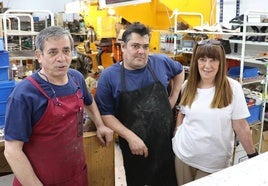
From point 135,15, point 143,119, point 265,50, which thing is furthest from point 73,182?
point 135,15

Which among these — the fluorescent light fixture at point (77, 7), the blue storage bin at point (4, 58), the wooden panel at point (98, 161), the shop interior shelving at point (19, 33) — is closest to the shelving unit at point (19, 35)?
the shop interior shelving at point (19, 33)

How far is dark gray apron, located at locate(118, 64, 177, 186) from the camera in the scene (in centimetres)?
194

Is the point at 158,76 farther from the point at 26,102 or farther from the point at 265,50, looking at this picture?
the point at 265,50

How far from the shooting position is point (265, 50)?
375 cm

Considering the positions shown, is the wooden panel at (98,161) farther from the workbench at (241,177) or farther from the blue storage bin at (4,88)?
the workbench at (241,177)

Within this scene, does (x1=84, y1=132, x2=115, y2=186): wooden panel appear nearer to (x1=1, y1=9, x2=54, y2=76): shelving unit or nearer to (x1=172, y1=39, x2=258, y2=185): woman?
(x1=172, y1=39, x2=258, y2=185): woman

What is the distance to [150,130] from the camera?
1.98 m

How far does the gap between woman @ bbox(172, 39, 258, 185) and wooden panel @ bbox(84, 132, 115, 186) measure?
1.63ft

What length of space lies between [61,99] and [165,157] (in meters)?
0.90

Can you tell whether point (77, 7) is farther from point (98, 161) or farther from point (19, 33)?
point (98, 161)

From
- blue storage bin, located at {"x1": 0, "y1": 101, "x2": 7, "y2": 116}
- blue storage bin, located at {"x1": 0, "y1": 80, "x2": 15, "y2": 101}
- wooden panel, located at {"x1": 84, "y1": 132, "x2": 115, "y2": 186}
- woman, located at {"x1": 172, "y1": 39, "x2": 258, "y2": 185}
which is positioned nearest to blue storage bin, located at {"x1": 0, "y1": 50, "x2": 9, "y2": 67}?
blue storage bin, located at {"x1": 0, "y1": 80, "x2": 15, "y2": 101}

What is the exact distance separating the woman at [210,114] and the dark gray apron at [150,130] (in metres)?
0.19

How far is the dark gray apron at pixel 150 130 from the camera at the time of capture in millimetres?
1939

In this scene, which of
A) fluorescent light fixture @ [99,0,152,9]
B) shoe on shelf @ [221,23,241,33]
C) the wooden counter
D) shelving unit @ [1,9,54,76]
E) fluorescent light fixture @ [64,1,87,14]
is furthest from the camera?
fluorescent light fixture @ [64,1,87,14]
